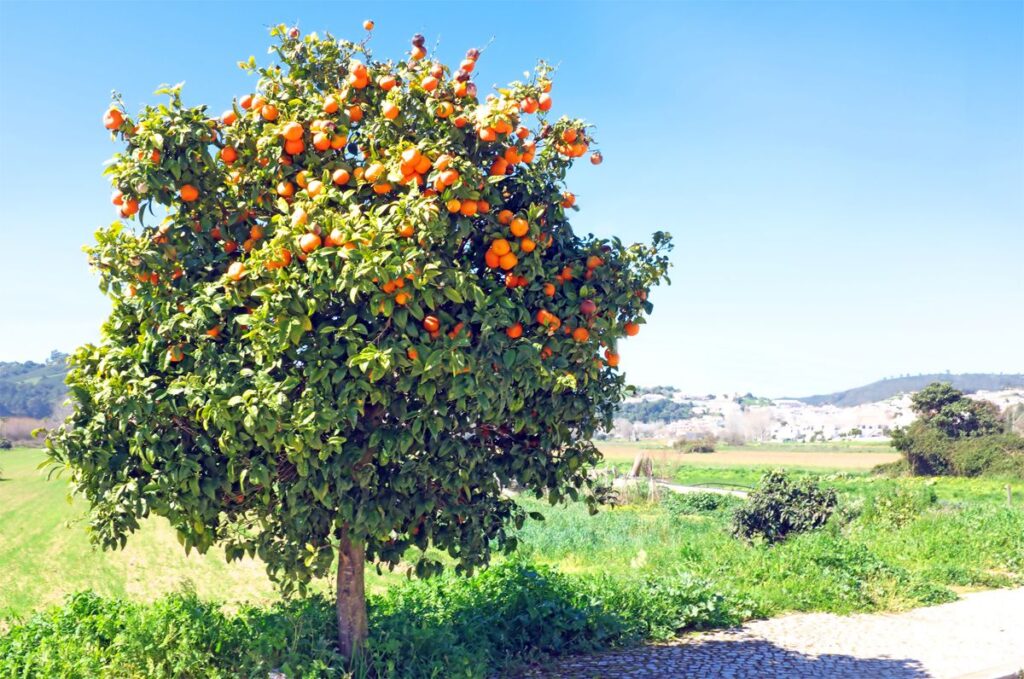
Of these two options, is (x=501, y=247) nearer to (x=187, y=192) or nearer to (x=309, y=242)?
(x=309, y=242)

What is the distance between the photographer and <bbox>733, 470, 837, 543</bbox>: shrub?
1758cm

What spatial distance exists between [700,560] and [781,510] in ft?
17.7

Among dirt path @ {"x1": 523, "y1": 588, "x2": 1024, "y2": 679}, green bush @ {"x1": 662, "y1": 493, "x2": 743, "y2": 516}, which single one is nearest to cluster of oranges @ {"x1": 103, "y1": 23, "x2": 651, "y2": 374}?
dirt path @ {"x1": 523, "y1": 588, "x2": 1024, "y2": 679}

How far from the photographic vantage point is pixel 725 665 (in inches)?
326

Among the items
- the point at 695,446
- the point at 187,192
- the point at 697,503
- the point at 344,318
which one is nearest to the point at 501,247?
the point at 344,318

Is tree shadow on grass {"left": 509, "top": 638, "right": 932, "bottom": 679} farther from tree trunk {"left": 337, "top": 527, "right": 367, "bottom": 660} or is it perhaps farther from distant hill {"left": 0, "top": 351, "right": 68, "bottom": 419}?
distant hill {"left": 0, "top": 351, "right": 68, "bottom": 419}

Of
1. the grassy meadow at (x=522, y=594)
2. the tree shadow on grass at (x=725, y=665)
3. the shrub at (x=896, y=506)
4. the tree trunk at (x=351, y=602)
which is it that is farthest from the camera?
the shrub at (x=896, y=506)

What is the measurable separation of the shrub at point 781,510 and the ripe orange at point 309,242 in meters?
14.4

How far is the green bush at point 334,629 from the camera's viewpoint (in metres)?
6.60

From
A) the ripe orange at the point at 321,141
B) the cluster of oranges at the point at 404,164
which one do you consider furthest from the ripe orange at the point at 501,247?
the ripe orange at the point at 321,141

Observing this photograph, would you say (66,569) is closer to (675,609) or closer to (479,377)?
(675,609)

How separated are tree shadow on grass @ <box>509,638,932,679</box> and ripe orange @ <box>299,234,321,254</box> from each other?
4.75 meters

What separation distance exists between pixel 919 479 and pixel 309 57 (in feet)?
176

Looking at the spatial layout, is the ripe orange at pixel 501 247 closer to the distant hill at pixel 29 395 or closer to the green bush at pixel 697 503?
the green bush at pixel 697 503
